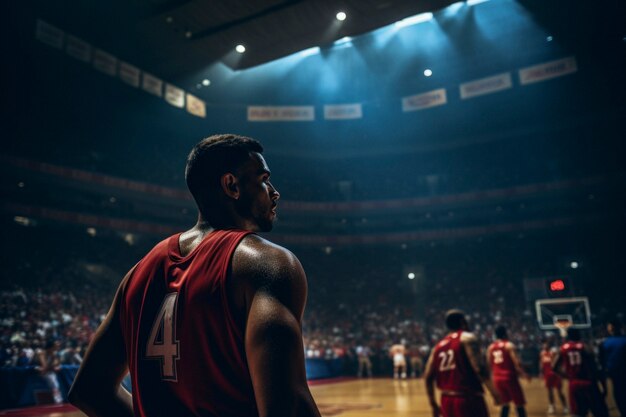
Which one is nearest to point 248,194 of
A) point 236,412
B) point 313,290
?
point 236,412

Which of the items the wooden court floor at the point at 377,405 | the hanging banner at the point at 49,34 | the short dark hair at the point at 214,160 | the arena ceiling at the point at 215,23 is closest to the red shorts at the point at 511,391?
the wooden court floor at the point at 377,405

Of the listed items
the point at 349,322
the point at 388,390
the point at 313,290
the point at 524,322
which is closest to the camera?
the point at 388,390

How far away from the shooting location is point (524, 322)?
2512 cm

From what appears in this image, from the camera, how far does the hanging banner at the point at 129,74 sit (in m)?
22.2

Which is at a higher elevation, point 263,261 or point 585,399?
point 263,261

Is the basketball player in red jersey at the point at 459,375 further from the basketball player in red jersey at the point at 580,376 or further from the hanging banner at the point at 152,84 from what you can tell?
the hanging banner at the point at 152,84

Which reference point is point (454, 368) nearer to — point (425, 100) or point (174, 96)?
point (174, 96)

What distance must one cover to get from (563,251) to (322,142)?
17.2m

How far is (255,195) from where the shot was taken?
1553 mm

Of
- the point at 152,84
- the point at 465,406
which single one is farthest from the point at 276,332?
the point at 152,84

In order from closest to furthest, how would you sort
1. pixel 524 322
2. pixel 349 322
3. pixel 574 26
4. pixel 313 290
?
pixel 574 26 < pixel 524 322 < pixel 349 322 < pixel 313 290

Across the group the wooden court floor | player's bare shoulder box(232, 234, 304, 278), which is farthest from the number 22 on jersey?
player's bare shoulder box(232, 234, 304, 278)

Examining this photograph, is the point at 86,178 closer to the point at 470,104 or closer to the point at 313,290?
the point at 313,290

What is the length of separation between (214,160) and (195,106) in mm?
26796
